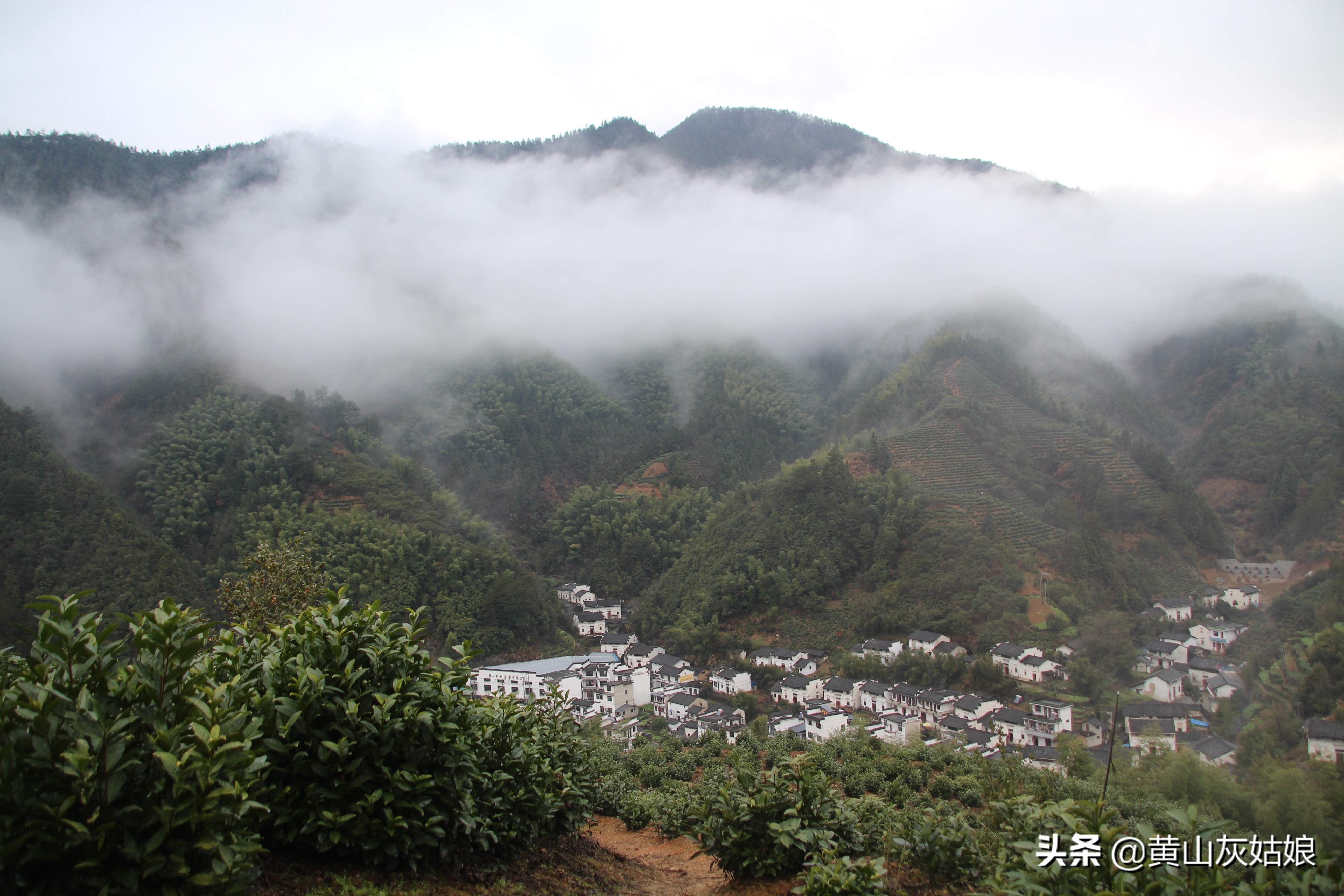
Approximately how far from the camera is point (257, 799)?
4.27 meters

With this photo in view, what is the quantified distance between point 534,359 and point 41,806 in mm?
72763

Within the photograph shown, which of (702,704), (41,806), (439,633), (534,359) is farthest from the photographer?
(534,359)

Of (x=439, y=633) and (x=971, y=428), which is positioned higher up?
(x=971, y=428)

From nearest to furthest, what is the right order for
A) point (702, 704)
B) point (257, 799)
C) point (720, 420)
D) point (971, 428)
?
point (257, 799), point (702, 704), point (971, 428), point (720, 420)

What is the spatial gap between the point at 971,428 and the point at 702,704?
23639 mm

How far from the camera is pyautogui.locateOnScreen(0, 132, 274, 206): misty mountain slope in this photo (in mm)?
62656

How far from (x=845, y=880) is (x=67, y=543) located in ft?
114

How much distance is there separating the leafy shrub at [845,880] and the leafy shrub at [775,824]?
0.70 m

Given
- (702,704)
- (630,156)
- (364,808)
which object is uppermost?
(630,156)

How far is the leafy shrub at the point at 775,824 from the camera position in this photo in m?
5.54

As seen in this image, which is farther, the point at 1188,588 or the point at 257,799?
the point at 1188,588

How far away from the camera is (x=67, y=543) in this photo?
93.6 ft

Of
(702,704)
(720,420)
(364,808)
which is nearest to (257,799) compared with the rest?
(364,808)

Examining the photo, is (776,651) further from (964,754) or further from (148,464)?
(148,464)
